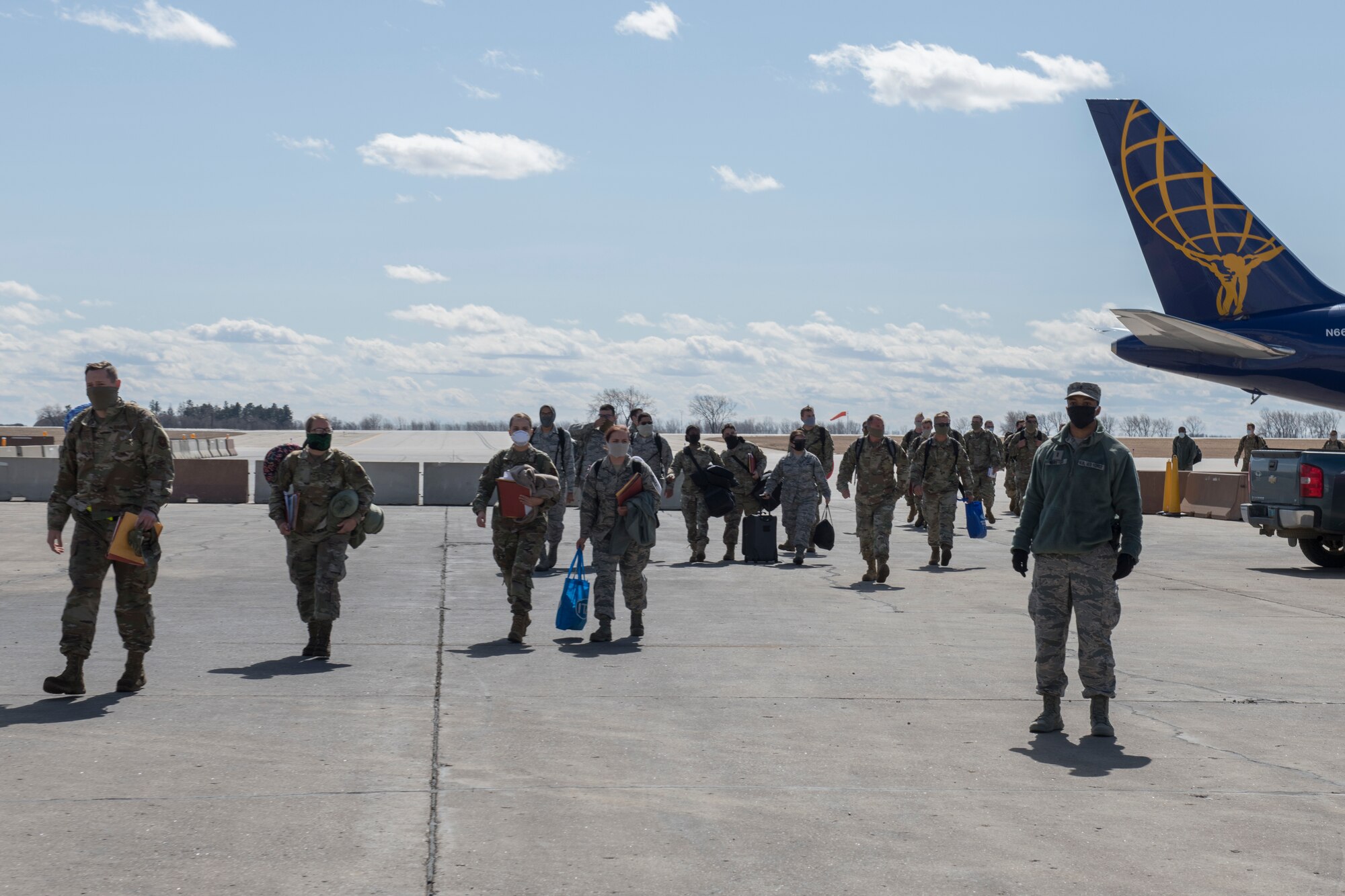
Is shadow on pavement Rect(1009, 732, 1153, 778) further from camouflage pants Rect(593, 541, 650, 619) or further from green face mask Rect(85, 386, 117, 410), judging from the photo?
green face mask Rect(85, 386, 117, 410)

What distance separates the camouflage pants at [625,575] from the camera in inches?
419

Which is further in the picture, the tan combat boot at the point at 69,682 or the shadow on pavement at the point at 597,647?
the shadow on pavement at the point at 597,647

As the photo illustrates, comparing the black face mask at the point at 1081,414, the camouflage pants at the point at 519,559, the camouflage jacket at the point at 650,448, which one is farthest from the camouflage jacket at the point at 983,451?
the black face mask at the point at 1081,414

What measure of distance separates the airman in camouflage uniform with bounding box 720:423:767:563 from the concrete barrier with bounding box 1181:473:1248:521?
12.2 m

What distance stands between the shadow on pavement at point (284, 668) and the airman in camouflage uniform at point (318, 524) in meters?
0.14

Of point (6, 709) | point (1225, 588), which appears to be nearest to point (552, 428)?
point (1225, 588)

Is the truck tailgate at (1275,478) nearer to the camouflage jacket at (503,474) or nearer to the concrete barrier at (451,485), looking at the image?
the camouflage jacket at (503,474)

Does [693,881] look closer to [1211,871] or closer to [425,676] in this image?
[1211,871]

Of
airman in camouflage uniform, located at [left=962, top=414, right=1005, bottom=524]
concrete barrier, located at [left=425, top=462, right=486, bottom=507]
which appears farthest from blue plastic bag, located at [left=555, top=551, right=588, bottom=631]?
concrete barrier, located at [left=425, top=462, right=486, bottom=507]

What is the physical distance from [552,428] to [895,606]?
4.51 meters

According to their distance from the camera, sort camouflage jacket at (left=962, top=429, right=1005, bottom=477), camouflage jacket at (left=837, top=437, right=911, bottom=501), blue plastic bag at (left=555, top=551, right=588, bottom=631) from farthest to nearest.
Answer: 1. camouflage jacket at (left=962, top=429, right=1005, bottom=477)
2. camouflage jacket at (left=837, top=437, right=911, bottom=501)
3. blue plastic bag at (left=555, top=551, right=588, bottom=631)

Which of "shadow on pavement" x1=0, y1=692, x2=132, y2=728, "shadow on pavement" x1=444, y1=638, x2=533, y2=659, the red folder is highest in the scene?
the red folder

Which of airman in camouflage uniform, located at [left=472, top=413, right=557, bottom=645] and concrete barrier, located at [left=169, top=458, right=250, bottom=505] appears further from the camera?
concrete barrier, located at [left=169, top=458, right=250, bottom=505]

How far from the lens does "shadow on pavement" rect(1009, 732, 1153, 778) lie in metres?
6.47
